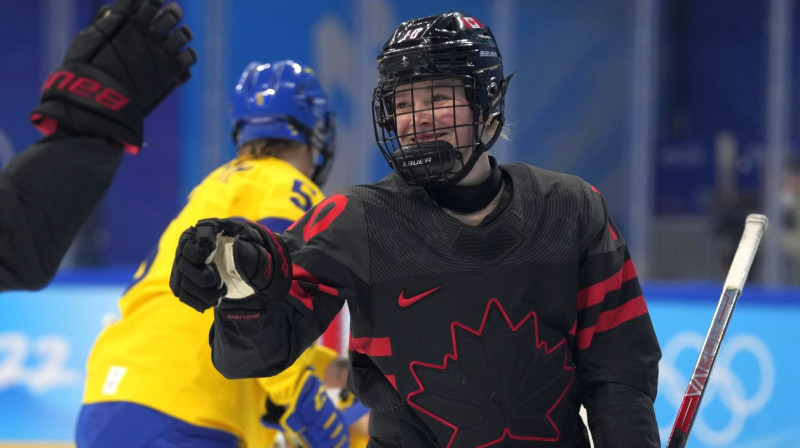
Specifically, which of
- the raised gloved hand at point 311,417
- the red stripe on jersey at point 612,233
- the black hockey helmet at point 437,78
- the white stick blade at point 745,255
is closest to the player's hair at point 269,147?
the raised gloved hand at point 311,417

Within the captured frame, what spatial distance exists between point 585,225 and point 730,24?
27.5 ft

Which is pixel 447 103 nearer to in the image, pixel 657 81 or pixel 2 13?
pixel 657 81

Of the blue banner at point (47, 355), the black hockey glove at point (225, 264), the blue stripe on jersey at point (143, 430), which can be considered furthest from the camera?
the blue banner at point (47, 355)

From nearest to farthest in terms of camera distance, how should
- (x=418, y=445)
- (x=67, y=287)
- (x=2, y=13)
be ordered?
(x=418, y=445) → (x=67, y=287) → (x=2, y=13)

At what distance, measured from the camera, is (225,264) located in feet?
5.55

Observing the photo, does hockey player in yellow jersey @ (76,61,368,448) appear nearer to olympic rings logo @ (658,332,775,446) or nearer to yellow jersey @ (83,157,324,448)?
yellow jersey @ (83,157,324,448)

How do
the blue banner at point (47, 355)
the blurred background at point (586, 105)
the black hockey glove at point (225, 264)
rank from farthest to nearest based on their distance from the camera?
the blurred background at point (586, 105), the blue banner at point (47, 355), the black hockey glove at point (225, 264)

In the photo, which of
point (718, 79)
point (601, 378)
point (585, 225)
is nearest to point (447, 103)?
point (585, 225)

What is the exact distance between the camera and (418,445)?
2.03m

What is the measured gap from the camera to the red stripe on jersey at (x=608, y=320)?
6.77 ft

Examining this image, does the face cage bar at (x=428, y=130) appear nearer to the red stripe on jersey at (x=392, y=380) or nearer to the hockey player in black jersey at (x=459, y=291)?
the hockey player in black jersey at (x=459, y=291)

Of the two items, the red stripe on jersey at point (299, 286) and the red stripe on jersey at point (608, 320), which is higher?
the red stripe on jersey at point (299, 286)

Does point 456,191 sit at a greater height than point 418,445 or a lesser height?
greater

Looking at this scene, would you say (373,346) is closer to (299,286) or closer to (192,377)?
(299,286)
